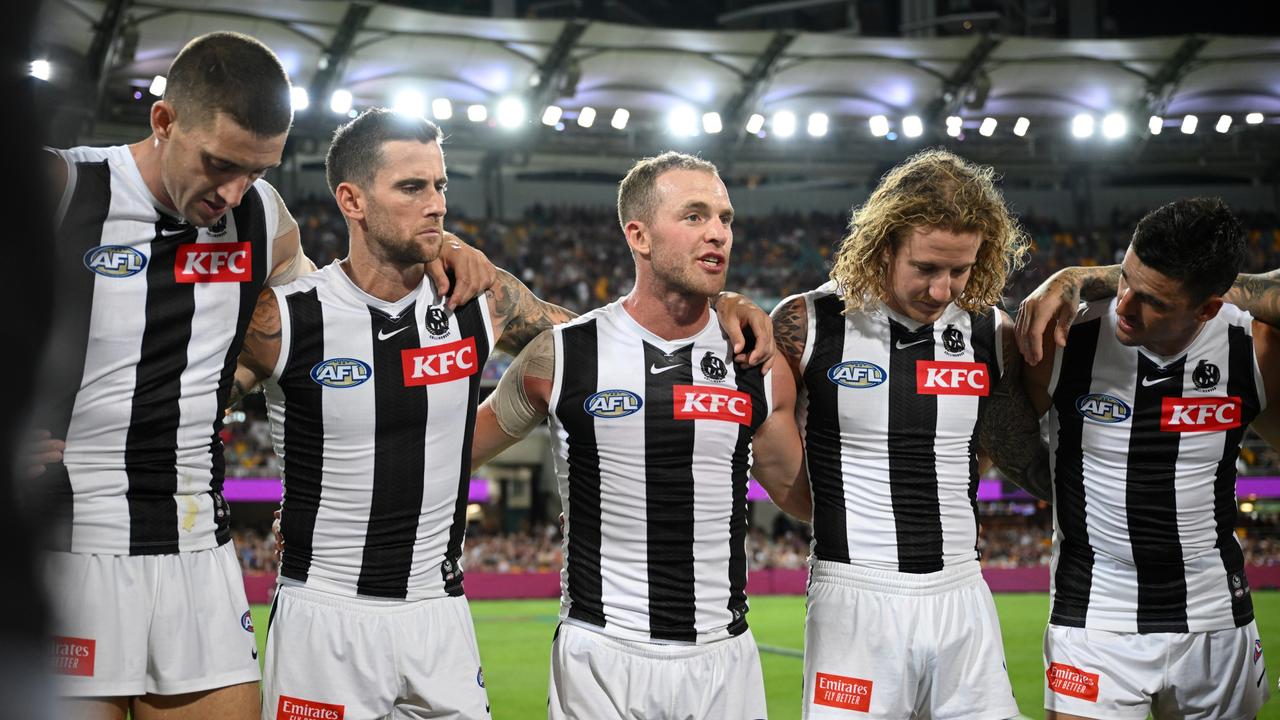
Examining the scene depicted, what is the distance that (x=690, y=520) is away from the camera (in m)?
3.97

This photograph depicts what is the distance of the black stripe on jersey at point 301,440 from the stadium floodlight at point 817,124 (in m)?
27.8

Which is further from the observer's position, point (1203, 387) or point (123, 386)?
point (1203, 387)

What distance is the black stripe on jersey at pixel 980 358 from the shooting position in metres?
4.34

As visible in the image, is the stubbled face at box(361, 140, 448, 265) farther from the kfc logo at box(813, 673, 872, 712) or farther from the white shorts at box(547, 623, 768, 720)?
the kfc logo at box(813, 673, 872, 712)

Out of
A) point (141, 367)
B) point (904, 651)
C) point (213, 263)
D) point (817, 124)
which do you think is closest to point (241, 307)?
point (213, 263)

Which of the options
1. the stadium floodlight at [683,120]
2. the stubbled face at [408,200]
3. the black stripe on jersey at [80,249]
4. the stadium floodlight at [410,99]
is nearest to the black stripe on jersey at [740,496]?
the stubbled face at [408,200]

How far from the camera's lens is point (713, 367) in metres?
4.11

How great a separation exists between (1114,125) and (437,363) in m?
30.4

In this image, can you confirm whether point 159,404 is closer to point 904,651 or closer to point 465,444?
point 465,444

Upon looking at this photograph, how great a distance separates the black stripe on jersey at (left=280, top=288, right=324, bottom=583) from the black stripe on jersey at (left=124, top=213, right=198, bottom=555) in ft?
1.33

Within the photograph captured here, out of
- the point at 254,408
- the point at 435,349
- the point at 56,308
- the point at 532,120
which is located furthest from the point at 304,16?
the point at 56,308

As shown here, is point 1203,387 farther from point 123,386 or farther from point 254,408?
point 254,408

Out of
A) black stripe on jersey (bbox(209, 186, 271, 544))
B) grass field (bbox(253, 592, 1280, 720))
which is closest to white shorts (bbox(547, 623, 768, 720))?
black stripe on jersey (bbox(209, 186, 271, 544))

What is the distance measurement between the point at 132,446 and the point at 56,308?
3069 mm
